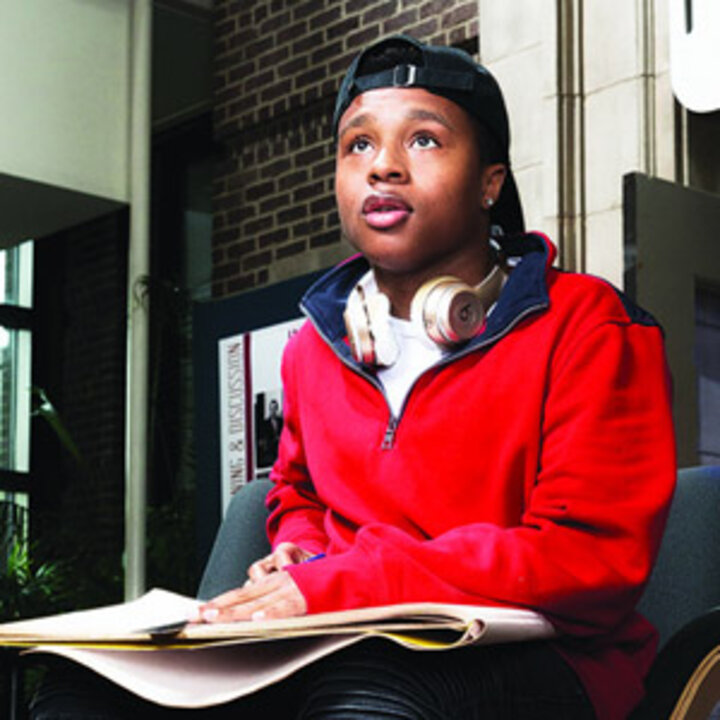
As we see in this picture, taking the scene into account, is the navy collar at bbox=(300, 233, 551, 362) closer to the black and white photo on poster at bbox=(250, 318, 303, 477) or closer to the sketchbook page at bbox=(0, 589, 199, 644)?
the sketchbook page at bbox=(0, 589, 199, 644)

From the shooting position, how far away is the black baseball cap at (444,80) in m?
1.81

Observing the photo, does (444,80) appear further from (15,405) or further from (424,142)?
(15,405)

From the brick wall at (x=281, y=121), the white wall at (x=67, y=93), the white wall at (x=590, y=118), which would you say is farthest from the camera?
the brick wall at (x=281, y=121)

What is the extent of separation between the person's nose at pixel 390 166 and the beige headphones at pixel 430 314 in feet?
0.43

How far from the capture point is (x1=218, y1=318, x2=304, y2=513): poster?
6.30 metres

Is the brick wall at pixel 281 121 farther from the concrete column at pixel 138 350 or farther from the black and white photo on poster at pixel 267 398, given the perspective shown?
the concrete column at pixel 138 350

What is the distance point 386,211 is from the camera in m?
1.83

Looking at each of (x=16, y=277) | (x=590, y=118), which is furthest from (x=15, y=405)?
(x=590, y=118)

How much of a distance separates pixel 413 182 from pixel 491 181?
13 cm

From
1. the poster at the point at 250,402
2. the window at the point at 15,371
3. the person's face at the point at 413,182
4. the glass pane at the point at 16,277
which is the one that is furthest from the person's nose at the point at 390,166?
the glass pane at the point at 16,277

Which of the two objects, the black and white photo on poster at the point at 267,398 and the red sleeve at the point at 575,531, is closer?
the red sleeve at the point at 575,531

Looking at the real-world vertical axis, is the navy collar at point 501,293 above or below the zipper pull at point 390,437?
above

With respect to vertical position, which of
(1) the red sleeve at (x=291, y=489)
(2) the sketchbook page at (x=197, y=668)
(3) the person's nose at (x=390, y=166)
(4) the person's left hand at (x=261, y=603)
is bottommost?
(2) the sketchbook page at (x=197, y=668)

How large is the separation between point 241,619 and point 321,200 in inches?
224
